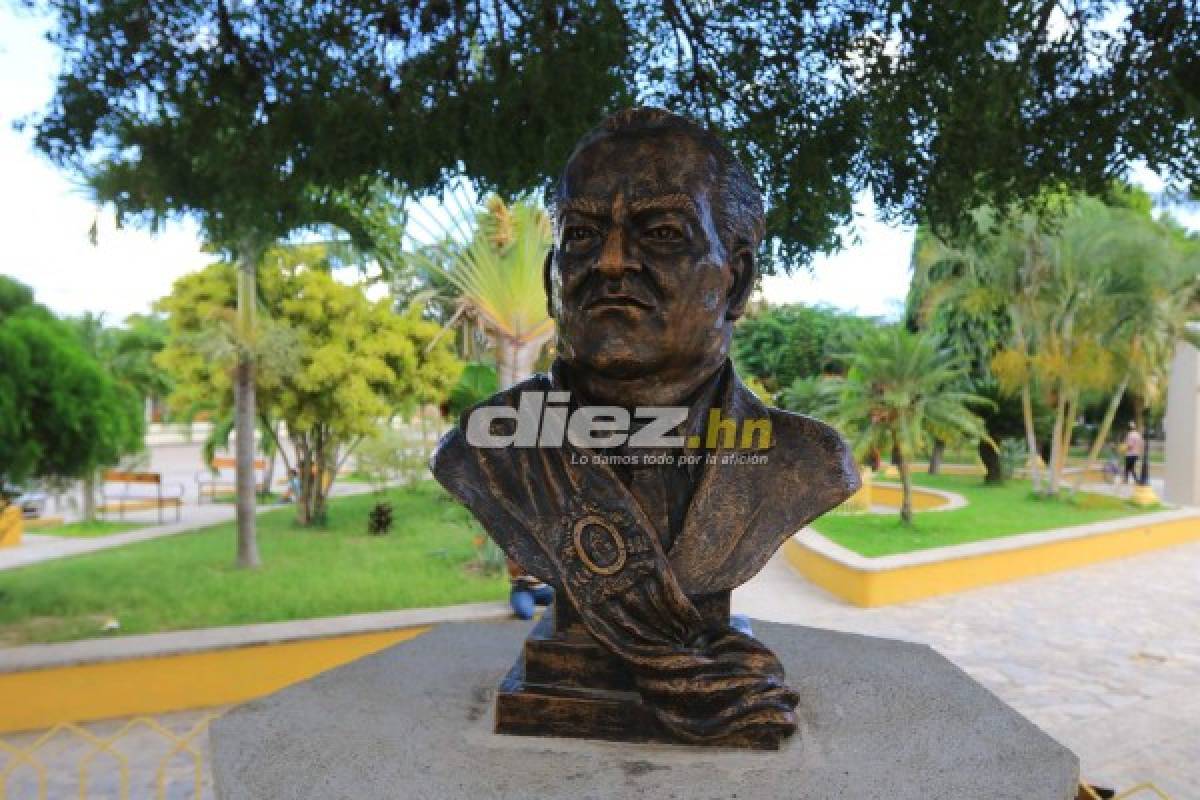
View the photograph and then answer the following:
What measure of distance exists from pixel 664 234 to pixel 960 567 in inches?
293

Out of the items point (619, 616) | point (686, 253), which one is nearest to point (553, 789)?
point (619, 616)

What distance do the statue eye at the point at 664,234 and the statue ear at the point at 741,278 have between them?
250mm

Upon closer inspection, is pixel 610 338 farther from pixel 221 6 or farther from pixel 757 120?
pixel 221 6

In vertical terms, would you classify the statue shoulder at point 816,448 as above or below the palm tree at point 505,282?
below

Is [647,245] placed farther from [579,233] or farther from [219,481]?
[219,481]

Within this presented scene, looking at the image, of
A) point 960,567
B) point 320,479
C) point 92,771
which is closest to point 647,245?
point 92,771

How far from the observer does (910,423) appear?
441 inches

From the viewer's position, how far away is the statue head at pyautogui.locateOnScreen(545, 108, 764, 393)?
2.36 metres

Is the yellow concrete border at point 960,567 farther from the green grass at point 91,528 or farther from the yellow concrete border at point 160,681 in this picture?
the green grass at point 91,528

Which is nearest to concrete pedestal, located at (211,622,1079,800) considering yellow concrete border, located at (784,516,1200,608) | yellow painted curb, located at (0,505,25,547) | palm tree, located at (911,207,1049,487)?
yellow concrete border, located at (784,516,1200,608)

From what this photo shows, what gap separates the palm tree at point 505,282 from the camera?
25.4 ft

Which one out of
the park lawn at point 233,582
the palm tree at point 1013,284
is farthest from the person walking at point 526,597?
the palm tree at point 1013,284

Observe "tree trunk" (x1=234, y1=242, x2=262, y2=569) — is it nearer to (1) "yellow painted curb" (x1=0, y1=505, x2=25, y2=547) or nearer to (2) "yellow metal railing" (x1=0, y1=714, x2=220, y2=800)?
(2) "yellow metal railing" (x1=0, y1=714, x2=220, y2=800)

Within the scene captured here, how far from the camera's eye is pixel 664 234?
2373 mm
